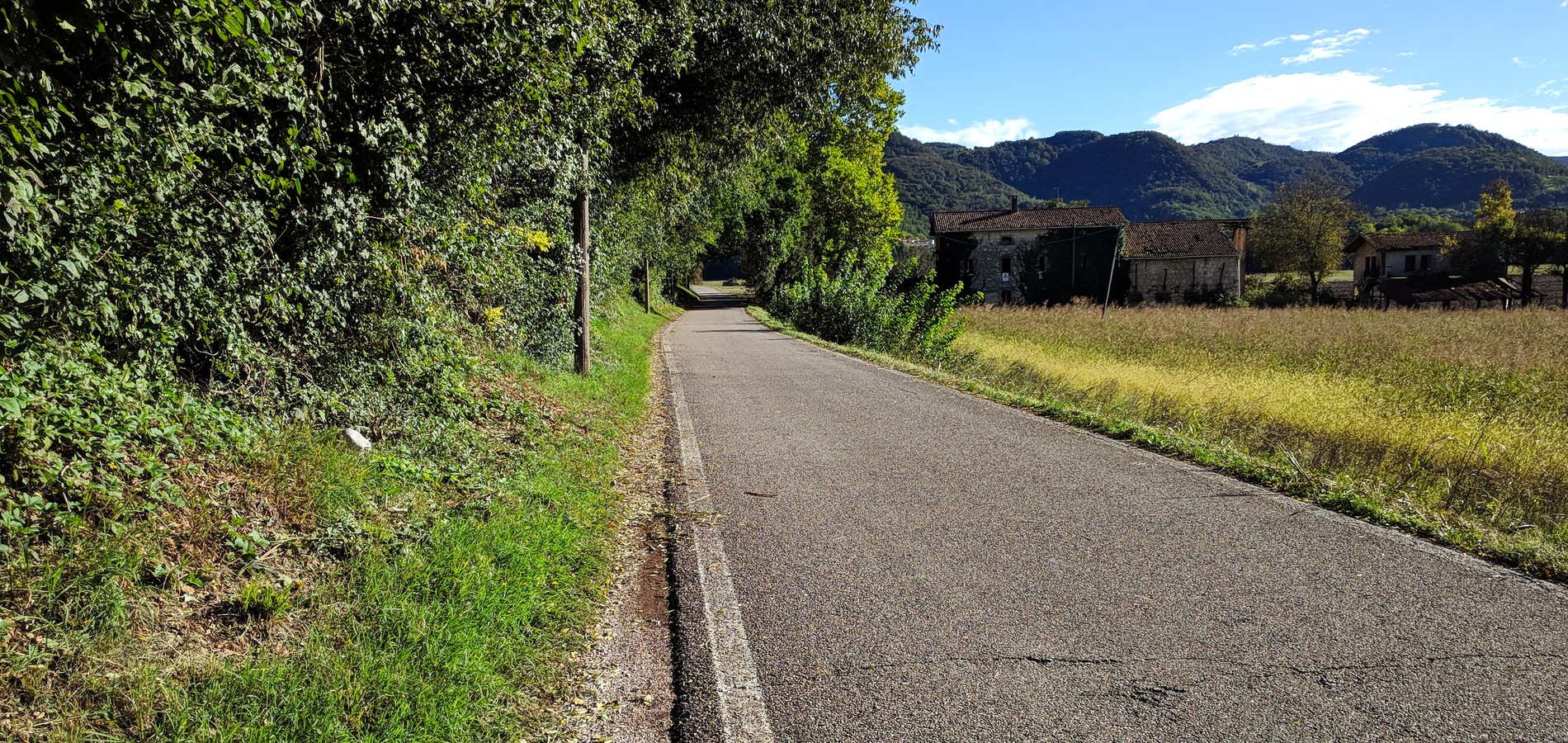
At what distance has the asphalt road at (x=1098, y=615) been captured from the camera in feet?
9.82

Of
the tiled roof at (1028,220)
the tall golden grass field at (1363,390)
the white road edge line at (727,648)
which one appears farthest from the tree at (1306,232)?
the white road edge line at (727,648)

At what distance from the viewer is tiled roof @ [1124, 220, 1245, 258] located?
169ft

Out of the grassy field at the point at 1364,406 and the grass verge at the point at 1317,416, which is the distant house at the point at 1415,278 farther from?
the grass verge at the point at 1317,416

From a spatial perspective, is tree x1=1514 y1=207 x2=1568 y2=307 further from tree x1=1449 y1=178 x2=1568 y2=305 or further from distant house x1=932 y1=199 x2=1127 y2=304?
distant house x1=932 y1=199 x2=1127 y2=304

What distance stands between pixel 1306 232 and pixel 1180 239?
18148mm

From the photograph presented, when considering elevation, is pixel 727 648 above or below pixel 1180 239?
below

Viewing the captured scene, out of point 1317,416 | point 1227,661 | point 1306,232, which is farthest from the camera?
point 1306,232

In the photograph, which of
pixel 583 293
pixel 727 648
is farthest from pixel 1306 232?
pixel 727 648

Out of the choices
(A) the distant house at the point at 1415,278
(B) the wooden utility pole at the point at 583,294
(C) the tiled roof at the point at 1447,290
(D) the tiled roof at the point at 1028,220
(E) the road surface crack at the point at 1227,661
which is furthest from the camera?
(D) the tiled roof at the point at 1028,220

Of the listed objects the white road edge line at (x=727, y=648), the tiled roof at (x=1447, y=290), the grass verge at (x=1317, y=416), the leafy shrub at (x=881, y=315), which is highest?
the tiled roof at (x=1447, y=290)

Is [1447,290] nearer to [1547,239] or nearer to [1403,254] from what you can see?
[1547,239]

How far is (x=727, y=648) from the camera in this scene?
3.64 m

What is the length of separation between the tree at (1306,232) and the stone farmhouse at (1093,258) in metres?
11.7

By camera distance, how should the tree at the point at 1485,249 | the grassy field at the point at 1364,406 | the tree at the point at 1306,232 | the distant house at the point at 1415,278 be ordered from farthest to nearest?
the tree at the point at 1306,232, the tree at the point at 1485,249, the distant house at the point at 1415,278, the grassy field at the point at 1364,406
